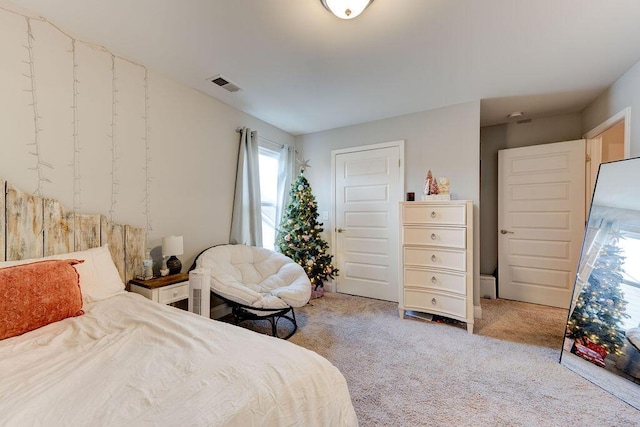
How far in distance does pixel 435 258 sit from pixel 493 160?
2186mm

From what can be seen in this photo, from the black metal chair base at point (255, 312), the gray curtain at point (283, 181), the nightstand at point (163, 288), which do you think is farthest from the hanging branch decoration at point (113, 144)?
the gray curtain at point (283, 181)

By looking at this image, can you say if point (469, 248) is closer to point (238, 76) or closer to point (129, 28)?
point (238, 76)

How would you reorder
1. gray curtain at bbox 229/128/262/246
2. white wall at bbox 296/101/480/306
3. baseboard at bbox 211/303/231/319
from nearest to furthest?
baseboard at bbox 211/303/231/319 < white wall at bbox 296/101/480/306 < gray curtain at bbox 229/128/262/246

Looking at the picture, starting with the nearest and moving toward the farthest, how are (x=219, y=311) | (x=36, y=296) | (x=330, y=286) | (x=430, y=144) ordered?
(x=36, y=296), (x=219, y=311), (x=430, y=144), (x=330, y=286)

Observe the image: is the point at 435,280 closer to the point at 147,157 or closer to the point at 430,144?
the point at 430,144

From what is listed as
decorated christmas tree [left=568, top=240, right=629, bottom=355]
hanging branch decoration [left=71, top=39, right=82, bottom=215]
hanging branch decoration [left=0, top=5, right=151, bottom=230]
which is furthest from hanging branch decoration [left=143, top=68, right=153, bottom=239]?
decorated christmas tree [left=568, top=240, right=629, bottom=355]

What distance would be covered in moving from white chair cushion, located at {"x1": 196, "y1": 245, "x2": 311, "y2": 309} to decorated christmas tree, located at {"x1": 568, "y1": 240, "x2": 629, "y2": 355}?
2.19m

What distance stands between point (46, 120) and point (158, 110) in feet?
2.75

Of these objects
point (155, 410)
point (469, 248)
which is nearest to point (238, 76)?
point (155, 410)

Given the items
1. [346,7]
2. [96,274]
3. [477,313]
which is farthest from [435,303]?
[96,274]

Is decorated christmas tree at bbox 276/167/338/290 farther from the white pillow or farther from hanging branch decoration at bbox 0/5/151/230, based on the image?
the white pillow

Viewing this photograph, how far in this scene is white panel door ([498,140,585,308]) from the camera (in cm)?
330

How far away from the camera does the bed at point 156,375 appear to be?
75 cm

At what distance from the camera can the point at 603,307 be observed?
1.88 m
